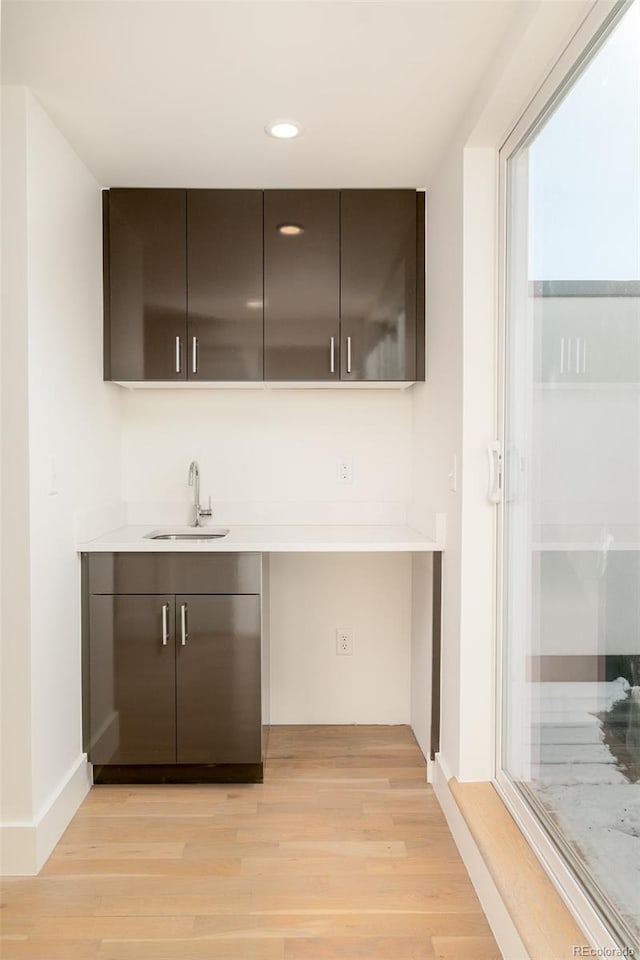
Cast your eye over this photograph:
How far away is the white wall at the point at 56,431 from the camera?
6.65 feet

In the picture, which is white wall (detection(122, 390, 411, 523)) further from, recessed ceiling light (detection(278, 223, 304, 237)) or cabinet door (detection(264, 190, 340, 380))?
recessed ceiling light (detection(278, 223, 304, 237))

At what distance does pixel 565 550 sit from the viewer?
5.37ft

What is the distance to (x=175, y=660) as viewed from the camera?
8.25ft

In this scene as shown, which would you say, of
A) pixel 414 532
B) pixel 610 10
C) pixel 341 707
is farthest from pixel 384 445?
pixel 610 10

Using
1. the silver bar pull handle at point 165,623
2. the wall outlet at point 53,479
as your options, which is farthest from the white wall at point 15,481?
the silver bar pull handle at point 165,623

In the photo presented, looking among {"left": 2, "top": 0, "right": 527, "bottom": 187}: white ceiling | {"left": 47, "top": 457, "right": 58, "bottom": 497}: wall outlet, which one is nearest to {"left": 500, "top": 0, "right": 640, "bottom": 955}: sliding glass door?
{"left": 2, "top": 0, "right": 527, "bottom": 187}: white ceiling

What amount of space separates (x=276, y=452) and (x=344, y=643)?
37.2 inches

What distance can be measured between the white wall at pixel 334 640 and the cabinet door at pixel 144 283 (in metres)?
1.09

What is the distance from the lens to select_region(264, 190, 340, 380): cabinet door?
276cm

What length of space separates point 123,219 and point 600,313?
6.72 ft

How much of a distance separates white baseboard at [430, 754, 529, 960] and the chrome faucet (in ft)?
4.67

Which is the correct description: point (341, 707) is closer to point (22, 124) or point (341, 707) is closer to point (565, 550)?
point (565, 550)

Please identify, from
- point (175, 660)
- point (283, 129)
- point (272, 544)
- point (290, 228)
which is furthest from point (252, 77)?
point (175, 660)

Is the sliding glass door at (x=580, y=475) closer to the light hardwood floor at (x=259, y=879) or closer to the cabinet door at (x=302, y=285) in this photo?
the light hardwood floor at (x=259, y=879)
